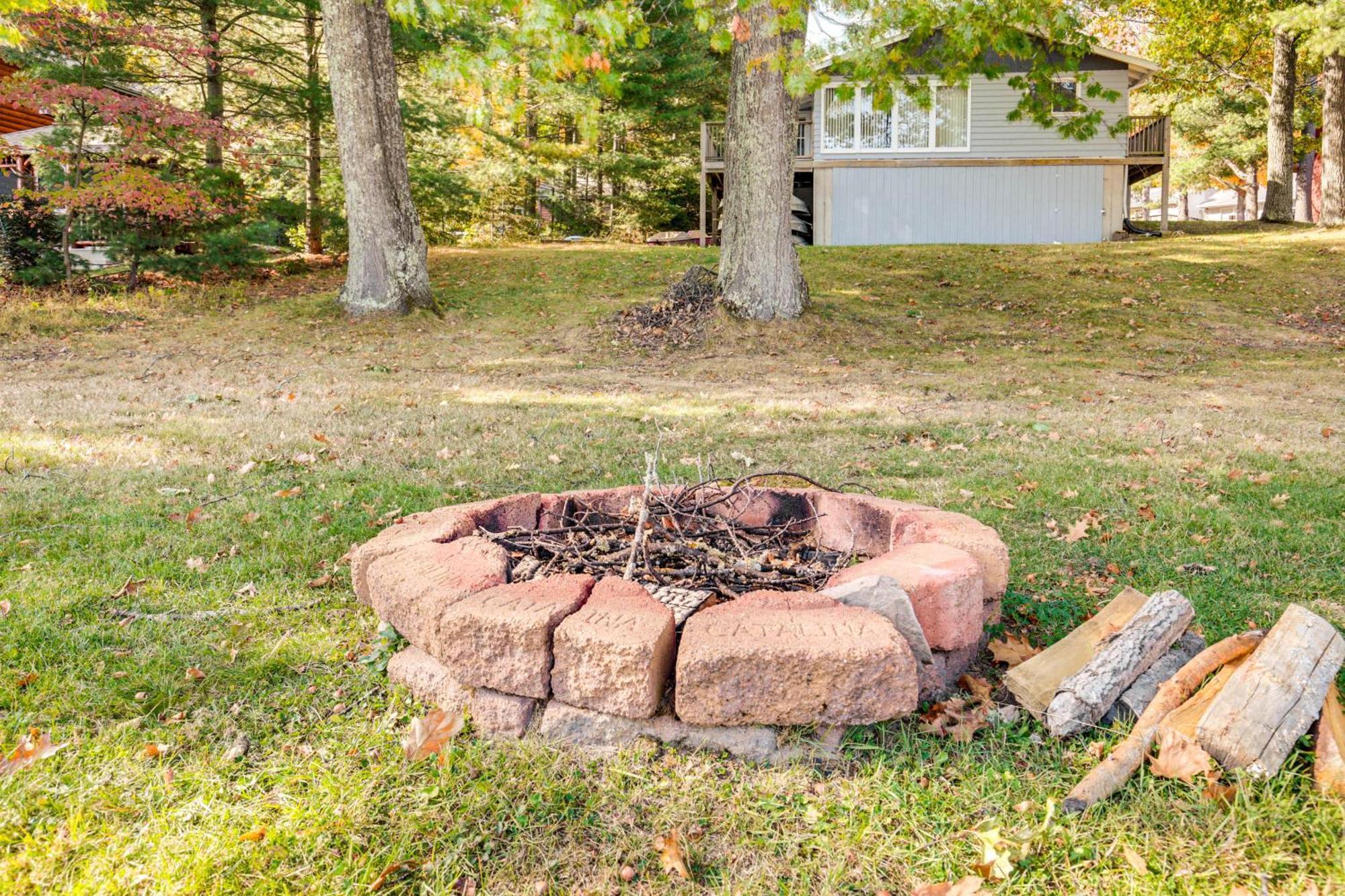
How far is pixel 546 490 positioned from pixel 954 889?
10.4ft

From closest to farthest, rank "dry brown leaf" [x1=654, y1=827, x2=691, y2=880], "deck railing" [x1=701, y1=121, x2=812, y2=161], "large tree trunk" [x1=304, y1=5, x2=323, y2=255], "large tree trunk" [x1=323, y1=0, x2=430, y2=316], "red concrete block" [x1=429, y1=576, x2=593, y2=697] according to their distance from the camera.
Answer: "dry brown leaf" [x1=654, y1=827, x2=691, y2=880], "red concrete block" [x1=429, y1=576, x2=593, y2=697], "large tree trunk" [x1=323, y1=0, x2=430, y2=316], "large tree trunk" [x1=304, y1=5, x2=323, y2=255], "deck railing" [x1=701, y1=121, x2=812, y2=161]

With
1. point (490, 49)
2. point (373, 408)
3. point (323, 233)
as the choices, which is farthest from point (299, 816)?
point (323, 233)

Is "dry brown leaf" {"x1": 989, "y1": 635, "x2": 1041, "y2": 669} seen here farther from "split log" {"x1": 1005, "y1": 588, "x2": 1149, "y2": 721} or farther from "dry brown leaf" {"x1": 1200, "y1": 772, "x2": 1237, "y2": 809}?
"dry brown leaf" {"x1": 1200, "y1": 772, "x2": 1237, "y2": 809}

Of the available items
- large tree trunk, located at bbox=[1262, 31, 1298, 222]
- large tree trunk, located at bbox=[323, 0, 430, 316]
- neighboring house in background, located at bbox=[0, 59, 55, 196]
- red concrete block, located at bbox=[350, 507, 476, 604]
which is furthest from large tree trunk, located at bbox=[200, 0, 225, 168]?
large tree trunk, located at bbox=[1262, 31, 1298, 222]

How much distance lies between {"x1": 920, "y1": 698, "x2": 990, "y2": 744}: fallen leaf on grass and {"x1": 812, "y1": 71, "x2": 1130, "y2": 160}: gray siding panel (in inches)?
701

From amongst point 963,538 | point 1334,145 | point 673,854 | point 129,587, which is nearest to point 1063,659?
point 963,538

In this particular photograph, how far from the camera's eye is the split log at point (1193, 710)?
7.14 ft

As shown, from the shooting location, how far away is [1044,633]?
304 cm

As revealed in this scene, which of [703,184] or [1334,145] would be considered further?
[703,184]

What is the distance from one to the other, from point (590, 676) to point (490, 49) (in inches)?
94.4

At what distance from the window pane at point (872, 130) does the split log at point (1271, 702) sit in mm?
18036

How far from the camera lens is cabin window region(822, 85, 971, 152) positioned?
18.4 metres

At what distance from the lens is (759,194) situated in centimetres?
1003

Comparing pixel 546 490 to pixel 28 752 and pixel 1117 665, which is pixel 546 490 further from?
pixel 1117 665
